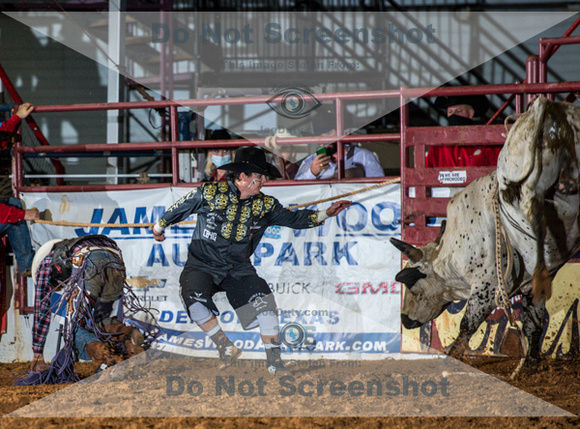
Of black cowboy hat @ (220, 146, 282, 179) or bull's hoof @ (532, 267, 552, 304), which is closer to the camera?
bull's hoof @ (532, 267, 552, 304)

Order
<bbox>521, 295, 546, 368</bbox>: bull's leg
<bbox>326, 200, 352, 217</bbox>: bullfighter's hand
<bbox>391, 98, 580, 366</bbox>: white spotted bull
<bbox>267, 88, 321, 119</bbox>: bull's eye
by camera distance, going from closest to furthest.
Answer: <bbox>391, 98, 580, 366</bbox>: white spotted bull < <bbox>521, 295, 546, 368</bbox>: bull's leg < <bbox>326, 200, 352, 217</bbox>: bullfighter's hand < <bbox>267, 88, 321, 119</bbox>: bull's eye

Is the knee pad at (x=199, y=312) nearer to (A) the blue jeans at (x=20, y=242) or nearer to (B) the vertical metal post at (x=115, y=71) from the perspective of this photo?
(A) the blue jeans at (x=20, y=242)

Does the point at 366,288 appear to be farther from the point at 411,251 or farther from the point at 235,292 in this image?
the point at 235,292

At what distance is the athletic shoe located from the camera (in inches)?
191

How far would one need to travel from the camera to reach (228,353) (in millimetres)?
4914

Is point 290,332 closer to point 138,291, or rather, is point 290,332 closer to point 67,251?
point 138,291

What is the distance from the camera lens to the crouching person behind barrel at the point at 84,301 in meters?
4.68

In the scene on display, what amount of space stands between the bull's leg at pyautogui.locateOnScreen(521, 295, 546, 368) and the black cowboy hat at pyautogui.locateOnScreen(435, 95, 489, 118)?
2.15m

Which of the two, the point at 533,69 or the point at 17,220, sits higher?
the point at 533,69

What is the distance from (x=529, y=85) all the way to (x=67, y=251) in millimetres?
4124

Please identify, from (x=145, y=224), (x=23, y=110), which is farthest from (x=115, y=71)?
(x=145, y=224)

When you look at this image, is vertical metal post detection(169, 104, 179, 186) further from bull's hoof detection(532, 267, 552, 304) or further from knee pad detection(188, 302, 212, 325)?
bull's hoof detection(532, 267, 552, 304)

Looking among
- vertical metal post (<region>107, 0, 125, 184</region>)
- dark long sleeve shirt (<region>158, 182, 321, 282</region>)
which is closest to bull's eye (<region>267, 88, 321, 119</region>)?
dark long sleeve shirt (<region>158, 182, 321, 282</region>)

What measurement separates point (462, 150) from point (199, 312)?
9.42ft
